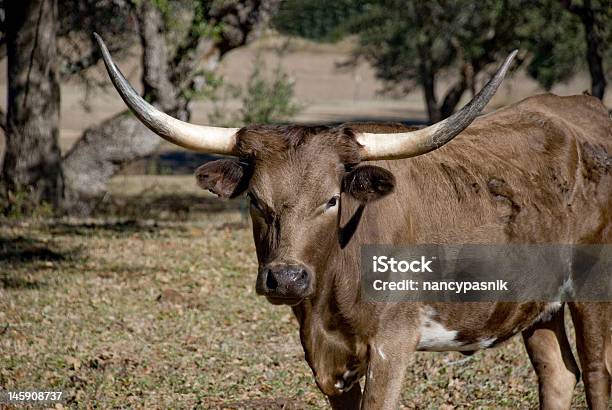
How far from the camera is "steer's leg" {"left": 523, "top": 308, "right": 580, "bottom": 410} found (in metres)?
6.24

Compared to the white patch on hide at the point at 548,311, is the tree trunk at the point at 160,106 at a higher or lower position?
higher

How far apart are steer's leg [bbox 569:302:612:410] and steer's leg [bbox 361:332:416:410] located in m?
1.52

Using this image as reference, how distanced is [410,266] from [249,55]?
57.7 meters

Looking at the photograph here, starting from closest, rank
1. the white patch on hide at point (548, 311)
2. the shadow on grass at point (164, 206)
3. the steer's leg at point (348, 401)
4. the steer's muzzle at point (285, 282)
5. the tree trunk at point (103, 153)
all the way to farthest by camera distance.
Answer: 1. the steer's muzzle at point (285, 282)
2. the steer's leg at point (348, 401)
3. the white patch on hide at point (548, 311)
4. the tree trunk at point (103, 153)
5. the shadow on grass at point (164, 206)

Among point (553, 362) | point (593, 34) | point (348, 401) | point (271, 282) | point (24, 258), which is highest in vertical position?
point (593, 34)

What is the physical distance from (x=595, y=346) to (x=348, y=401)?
5.46 feet

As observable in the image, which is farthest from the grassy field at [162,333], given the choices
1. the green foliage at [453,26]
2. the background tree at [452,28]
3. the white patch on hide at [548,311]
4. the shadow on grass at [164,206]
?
the background tree at [452,28]

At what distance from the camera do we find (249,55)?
203 feet

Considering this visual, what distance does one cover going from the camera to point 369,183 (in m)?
4.91

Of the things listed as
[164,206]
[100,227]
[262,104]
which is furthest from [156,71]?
[262,104]

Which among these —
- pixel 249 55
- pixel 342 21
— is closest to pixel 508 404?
pixel 342 21

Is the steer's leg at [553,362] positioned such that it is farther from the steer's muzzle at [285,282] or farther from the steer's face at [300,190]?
the steer's muzzle at [285,282]

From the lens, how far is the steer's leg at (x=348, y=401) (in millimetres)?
5305

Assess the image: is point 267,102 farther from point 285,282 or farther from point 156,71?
point 285,282
